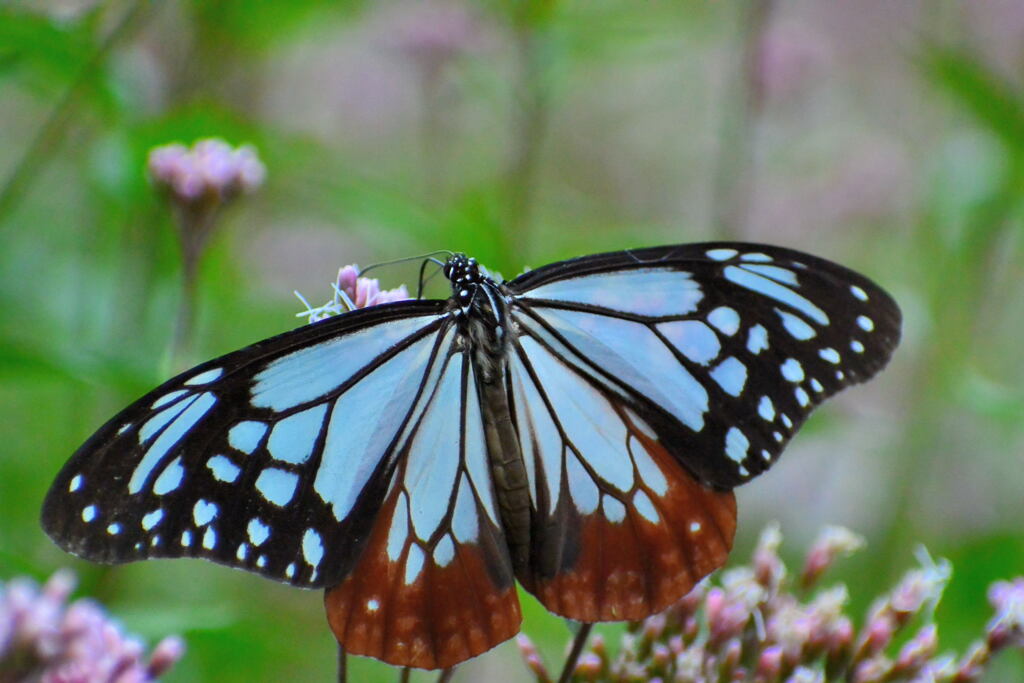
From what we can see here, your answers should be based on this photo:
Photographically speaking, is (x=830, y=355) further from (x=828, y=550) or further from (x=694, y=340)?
(x=828, y=550)

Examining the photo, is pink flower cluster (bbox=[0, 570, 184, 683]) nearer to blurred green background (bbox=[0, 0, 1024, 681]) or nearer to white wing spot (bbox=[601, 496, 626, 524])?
blurred green background (bbox=[0, 0, 1024, 681])

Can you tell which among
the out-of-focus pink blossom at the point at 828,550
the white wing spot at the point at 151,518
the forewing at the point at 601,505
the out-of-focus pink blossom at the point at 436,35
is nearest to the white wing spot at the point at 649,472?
the forewing at the point at 601,505

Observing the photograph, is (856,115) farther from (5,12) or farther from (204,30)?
(5,12)

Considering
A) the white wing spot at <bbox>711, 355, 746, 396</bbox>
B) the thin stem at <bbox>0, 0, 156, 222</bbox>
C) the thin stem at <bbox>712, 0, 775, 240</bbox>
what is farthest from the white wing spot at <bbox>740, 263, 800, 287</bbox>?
the thin stem at <bbox>0, 0, 156, 222</bbox>

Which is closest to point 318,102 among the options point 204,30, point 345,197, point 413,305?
point 204,30

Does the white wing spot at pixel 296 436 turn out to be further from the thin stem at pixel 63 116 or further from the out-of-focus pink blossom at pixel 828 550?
the out-of-focus pink blossom at pixel 828 550

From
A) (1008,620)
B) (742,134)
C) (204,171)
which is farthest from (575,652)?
(742,134)

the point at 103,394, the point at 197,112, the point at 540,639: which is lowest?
the point at 540,639

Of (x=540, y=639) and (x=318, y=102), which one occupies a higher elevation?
(x=318, y=102)
